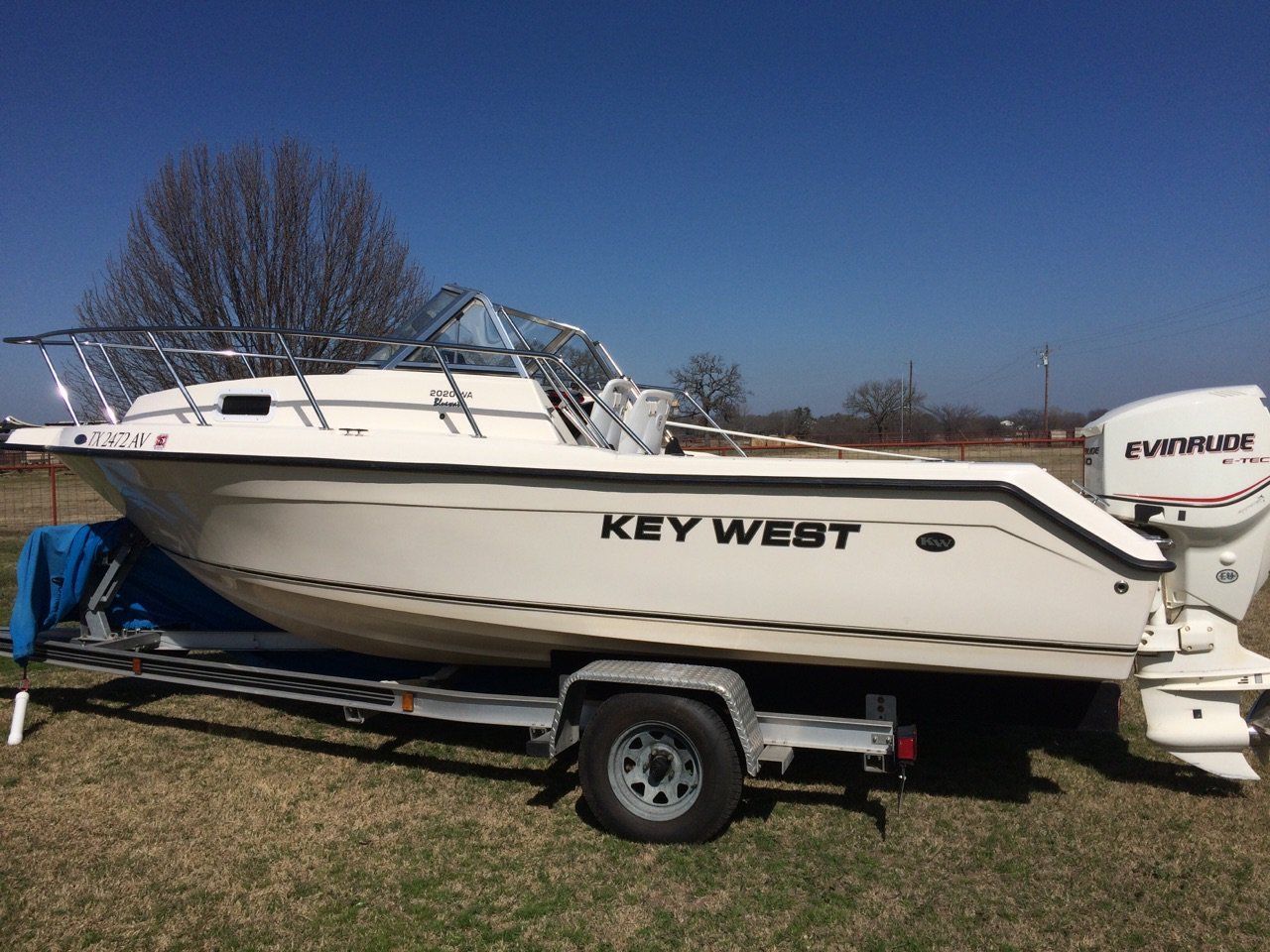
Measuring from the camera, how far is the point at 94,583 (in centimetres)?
498

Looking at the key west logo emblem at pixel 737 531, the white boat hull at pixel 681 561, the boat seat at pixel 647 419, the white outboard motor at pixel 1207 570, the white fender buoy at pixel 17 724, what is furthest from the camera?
the white fender buoy at pixel 17 724

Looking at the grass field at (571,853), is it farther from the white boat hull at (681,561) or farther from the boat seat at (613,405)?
the boat seat at (613,405)

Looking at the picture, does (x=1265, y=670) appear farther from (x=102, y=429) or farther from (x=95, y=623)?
(x=95, y=623)

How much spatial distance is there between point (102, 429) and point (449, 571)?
206cm

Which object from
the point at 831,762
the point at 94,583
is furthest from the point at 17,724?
the point at 831,762

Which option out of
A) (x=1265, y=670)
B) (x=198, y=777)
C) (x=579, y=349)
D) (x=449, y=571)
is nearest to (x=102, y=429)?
(x=198, y=777)

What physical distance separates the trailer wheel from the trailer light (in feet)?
2.08

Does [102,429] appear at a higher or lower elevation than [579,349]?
lower

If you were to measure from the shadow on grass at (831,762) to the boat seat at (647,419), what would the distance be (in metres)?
1.69

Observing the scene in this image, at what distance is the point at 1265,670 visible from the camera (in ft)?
11.6

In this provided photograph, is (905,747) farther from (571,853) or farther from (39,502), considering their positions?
(39,502)

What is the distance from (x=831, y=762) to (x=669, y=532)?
1.89 metres

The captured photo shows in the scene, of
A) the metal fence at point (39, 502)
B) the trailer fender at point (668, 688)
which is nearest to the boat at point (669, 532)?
the trailer fender at point (668, 688)

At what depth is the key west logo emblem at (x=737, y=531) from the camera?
3287 millimetres
